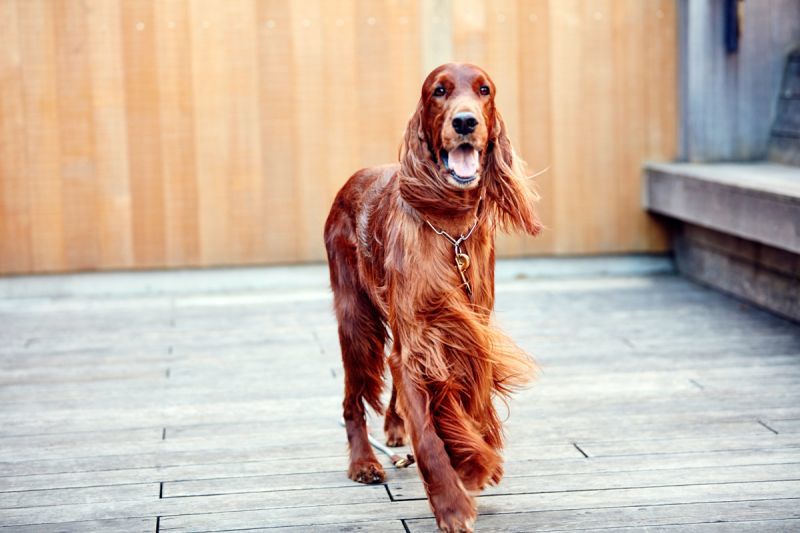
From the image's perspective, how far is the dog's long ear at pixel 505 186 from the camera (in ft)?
9.16

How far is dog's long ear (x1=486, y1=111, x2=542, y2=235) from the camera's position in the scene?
279 centimetres

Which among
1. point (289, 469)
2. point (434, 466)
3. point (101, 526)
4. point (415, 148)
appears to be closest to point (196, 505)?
point (101, 526)

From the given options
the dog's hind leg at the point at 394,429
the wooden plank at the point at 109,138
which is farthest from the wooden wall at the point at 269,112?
the dog's hind leg at the point at 394,429

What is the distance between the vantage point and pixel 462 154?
268 centimetres

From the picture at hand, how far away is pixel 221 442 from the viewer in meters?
3.48

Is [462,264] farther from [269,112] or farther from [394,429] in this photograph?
[269,112]

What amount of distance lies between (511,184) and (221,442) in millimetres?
1278

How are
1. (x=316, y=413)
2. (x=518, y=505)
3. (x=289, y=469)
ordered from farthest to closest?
1. (x=316, y=413)
2. (x=289, y=469)
3. (x=518, y=505)

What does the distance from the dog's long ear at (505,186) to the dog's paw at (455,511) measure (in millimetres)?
663

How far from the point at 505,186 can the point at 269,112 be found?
3.32m

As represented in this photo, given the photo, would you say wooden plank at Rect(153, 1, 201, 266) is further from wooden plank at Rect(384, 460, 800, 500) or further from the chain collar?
the chain collar

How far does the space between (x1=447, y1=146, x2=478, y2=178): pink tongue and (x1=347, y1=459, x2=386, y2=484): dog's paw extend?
868 millimetres

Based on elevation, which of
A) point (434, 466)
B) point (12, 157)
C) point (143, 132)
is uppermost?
point (143, 132)

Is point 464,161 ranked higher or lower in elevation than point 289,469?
higher
